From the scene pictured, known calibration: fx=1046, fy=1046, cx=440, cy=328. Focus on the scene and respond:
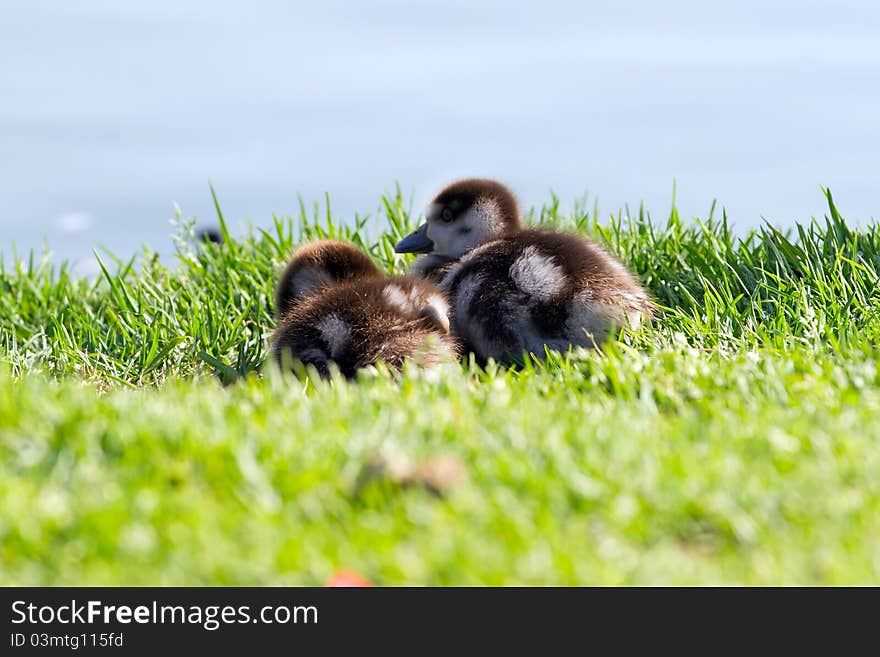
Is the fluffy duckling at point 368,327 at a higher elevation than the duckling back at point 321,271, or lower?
lower

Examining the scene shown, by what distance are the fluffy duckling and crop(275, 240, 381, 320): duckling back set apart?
0.35 meters

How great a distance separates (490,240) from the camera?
5926 millimetres

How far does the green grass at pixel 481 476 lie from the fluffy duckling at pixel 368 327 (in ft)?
1.23

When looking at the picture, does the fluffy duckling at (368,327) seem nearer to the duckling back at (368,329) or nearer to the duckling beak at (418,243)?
the duckling back at (368,329)

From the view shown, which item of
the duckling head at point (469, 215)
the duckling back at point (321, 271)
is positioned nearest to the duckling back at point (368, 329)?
the duckling back at point (321, 271)

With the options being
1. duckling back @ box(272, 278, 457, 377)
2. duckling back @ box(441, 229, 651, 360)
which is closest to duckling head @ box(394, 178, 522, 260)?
duckling back @ box(441, 229, 651, 360)

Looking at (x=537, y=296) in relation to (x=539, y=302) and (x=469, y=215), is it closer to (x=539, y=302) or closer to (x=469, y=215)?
(x=539, y=302)

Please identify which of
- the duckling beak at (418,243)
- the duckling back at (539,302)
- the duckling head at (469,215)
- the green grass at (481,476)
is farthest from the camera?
the duckling beak at (418,243)

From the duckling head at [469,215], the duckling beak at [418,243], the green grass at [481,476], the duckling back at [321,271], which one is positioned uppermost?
the duckling head at [469,215]

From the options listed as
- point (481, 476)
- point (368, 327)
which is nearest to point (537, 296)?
point (368, 327)

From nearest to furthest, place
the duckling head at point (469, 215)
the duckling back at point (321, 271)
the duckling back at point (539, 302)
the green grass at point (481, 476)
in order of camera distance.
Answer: the green grass at point (481, 476)
the duckling back at point (539, 302)
the duckling back at point (321, 271)
the duckling head at point (469, 215)

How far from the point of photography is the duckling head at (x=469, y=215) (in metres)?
6.01

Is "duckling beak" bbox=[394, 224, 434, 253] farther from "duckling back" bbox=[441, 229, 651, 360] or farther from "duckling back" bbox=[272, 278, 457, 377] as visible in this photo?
"duckling back" bbox=[272, 278, 457, 377]
